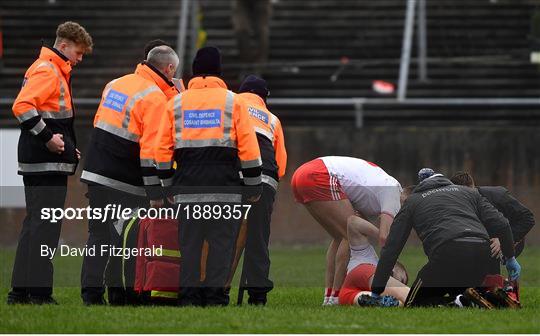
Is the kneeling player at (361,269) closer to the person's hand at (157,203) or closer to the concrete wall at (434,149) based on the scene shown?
the person's hand at (157,203)

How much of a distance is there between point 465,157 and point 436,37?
16.0 ft

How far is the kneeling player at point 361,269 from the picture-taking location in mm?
12828

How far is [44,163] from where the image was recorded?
40.2 feet

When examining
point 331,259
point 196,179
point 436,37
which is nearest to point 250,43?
point 436,37

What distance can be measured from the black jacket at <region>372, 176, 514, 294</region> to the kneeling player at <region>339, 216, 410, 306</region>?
0.38m

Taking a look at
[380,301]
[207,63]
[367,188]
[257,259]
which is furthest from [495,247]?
[207,63]

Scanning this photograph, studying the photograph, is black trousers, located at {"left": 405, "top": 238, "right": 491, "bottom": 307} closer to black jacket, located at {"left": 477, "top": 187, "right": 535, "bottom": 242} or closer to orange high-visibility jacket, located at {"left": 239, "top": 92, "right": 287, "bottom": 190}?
black jacket, located at {"left": 477, "top": 187, "right": 535, "bottom": 242}

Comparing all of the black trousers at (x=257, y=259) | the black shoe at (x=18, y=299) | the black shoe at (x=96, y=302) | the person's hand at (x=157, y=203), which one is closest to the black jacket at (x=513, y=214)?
the black trousers at (x=257, y=259)

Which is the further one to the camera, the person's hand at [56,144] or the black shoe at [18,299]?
the black shoe at [18,299]

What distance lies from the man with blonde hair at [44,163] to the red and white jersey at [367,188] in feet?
8.17

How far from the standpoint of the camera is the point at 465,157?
2130 cm

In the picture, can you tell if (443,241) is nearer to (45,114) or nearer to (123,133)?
(123,133)

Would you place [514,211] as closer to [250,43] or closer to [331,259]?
[331,259]

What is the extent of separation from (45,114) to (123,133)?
25.3 inches
